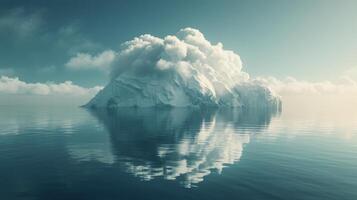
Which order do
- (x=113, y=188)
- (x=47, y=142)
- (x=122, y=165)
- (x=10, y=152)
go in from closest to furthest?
1. (x=113, y=188)
2. (x=122, y=165)
3. (x=10, y=152)
4. (x=47, y=142)

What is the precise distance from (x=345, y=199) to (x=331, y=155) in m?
19.8

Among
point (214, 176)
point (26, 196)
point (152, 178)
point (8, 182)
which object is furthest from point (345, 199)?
point (8, 182)

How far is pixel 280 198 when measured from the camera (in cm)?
1956

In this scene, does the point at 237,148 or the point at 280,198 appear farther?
the point at 237,148

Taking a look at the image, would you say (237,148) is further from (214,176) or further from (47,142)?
(47,142)

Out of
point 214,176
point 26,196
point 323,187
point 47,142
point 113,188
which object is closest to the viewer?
point 26,196

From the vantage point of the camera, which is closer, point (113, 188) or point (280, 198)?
point (280, 198)

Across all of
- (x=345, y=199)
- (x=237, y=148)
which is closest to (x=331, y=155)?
(x=237, y=148)

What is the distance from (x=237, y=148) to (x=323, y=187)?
18.4 m

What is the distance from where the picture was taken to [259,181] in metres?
23.6

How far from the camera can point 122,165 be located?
94.3ft

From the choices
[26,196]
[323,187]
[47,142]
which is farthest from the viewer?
[47,142]

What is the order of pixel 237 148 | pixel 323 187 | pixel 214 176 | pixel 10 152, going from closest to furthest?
pixel 323 187 → pixel 214 176 → pixel 10 152 → pixel 237 148

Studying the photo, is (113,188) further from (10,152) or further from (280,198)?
(10,152)
